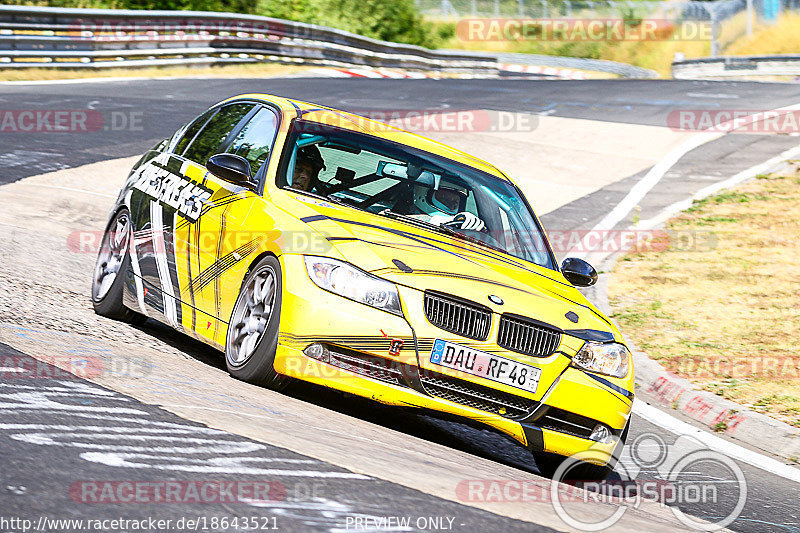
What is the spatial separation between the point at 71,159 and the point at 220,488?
37.4 feet

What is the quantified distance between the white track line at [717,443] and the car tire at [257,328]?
3.15 m

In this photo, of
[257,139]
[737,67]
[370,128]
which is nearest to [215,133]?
[257,139]

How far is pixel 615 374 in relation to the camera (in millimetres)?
6285

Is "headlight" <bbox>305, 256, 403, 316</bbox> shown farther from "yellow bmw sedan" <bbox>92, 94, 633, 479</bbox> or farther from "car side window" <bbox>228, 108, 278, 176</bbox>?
"car side window" <bbox>228, 108, 278, 176</bbox>

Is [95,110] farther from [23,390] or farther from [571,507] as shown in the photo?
[571,507]

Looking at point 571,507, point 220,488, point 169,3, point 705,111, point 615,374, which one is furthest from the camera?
point 169,3

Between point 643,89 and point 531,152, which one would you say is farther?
point 643,89

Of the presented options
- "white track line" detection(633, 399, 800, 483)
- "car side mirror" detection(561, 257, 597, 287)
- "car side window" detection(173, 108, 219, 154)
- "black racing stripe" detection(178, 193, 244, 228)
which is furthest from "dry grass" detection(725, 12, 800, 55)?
"black racing stripe" detection(178, 193, 244, 228)

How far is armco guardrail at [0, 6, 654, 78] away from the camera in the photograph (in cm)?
2383

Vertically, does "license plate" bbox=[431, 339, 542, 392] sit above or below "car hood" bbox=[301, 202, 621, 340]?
below

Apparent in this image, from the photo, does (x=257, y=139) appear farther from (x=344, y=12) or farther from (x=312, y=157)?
(x=344, y=12)

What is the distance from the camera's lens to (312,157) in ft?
23.6

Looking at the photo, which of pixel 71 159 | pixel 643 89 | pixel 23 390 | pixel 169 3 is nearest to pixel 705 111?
pixel 643 89

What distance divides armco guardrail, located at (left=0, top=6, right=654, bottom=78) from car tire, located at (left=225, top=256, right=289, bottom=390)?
18.8 metres
